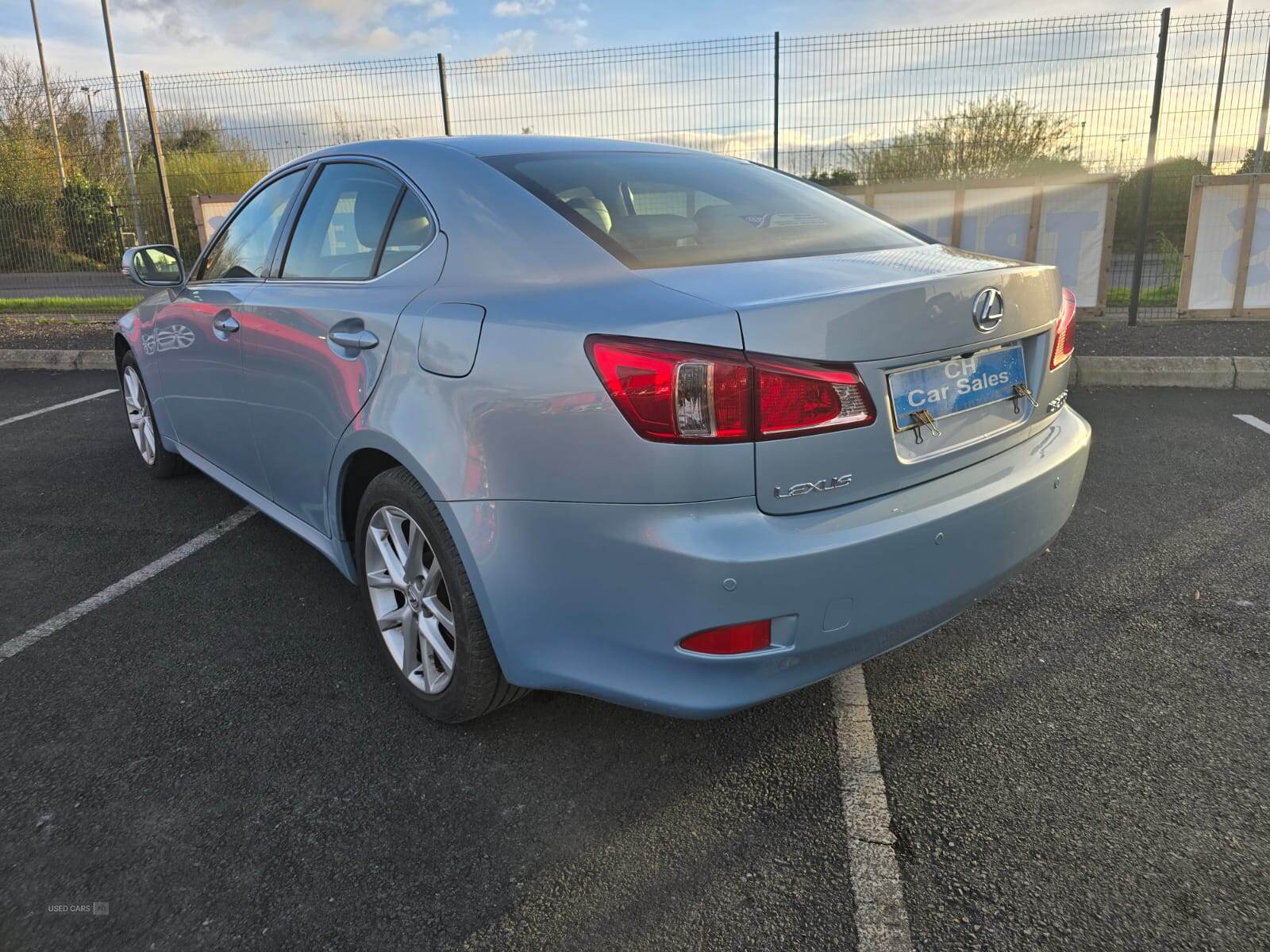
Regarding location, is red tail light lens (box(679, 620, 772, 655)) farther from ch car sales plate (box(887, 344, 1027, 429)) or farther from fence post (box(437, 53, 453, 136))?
fence post (box(437, 53, 453, 136))

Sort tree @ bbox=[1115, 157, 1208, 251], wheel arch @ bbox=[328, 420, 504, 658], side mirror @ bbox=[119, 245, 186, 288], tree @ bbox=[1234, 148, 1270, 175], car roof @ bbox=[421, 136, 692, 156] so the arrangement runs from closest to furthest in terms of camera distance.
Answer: wheel arch @ bbox=[328, 420, 504, 658], car roof @ bbox=[421, 136, 692, 156], side mirror @ bbox=[119, 245, 186, 288], tree @ bbox=[1115, 157, 1208, 251], tree @ bbox=[1234, 148, 1270, 175]

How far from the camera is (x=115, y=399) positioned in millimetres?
7121

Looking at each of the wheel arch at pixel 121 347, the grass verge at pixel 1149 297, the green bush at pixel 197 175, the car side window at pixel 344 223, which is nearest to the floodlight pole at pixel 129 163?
the green bush at pixel 197 175

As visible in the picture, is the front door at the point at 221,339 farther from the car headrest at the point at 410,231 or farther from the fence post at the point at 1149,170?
the fence post at the point at 1149,170

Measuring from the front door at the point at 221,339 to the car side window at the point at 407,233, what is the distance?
0.87 metres

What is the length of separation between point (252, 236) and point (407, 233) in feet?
4.37

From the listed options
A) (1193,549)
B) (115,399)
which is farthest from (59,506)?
(1193,549)

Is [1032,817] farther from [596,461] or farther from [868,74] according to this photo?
[868,74]

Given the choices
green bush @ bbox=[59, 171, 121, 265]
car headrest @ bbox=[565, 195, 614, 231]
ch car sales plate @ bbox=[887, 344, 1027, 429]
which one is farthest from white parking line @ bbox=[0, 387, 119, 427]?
green bush @ bbox=[59, 171, 121, 265]

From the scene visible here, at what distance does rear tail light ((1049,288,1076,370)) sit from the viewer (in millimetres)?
2496

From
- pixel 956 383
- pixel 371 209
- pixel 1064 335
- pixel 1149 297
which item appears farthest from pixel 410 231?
pixel 1149 297

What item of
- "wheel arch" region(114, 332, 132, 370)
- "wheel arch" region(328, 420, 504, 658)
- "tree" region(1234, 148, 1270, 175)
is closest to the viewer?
"wheel arch" region(328, 420, 504, 658)

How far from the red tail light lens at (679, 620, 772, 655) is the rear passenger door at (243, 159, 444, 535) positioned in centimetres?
117

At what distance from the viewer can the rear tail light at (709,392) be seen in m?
1.76
